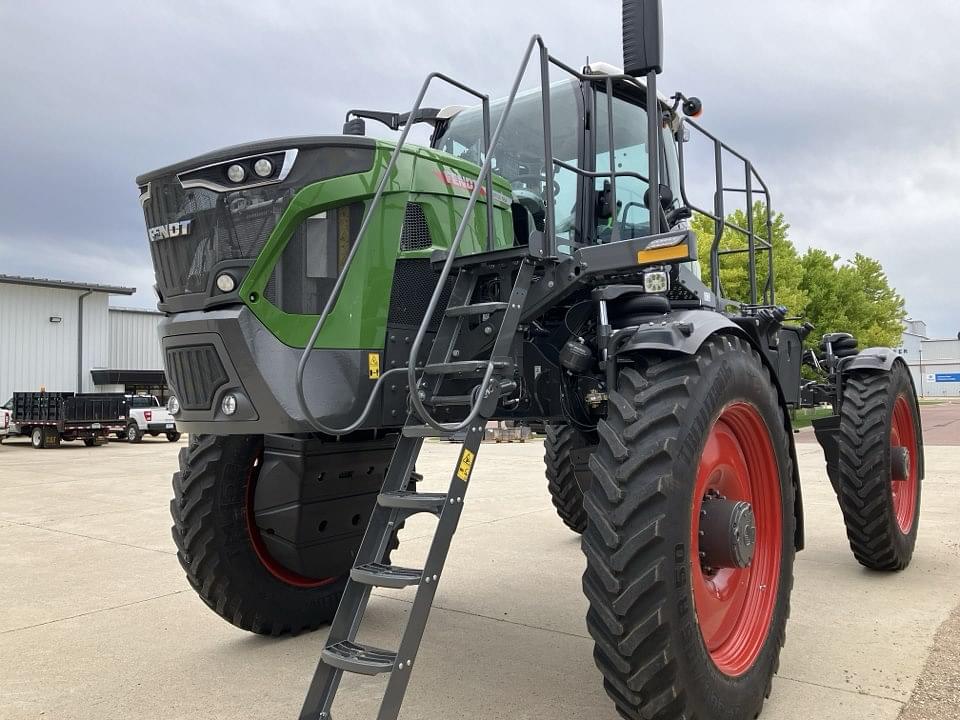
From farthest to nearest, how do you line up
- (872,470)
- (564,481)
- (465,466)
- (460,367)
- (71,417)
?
(71,417) → (564,481) → (872,470) → (460,367) → (465,466)

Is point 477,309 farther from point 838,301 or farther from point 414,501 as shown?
point 838,301

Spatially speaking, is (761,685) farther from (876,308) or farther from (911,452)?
(876,308)

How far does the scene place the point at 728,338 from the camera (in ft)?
12.0

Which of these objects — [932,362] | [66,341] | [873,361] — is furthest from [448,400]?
[932,362]

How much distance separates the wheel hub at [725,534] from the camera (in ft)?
11.0

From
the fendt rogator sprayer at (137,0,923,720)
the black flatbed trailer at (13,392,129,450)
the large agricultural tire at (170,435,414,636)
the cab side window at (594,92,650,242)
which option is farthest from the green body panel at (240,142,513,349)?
the black flatbed trailer at (13,392,129,450)

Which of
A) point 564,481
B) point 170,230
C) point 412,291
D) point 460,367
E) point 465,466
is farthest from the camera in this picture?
point 564,481

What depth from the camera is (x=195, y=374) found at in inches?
135

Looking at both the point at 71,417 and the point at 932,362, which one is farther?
the point at 932,362

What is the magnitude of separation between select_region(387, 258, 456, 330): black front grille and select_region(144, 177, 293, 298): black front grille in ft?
2.03

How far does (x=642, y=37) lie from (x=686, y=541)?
2.02 meters

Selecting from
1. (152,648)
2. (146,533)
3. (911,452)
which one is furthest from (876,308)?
(152,648)

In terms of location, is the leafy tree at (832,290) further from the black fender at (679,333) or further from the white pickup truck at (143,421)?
the black fender at (679,333)

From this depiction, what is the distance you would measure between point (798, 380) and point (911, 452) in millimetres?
1382
